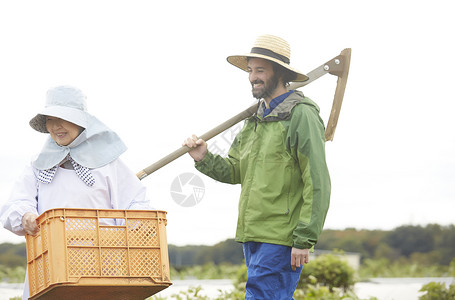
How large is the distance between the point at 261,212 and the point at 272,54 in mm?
897

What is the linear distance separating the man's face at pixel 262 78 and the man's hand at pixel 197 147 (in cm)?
52

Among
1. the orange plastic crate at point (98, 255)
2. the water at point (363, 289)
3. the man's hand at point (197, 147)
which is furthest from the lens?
the water at point (363, 289)

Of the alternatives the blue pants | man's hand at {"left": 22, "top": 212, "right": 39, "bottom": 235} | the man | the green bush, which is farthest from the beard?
the green bush

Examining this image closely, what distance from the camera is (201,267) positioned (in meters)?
11.1

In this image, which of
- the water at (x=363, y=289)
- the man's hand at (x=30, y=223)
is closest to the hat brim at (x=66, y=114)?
the man's hand at (x=30, y=223)

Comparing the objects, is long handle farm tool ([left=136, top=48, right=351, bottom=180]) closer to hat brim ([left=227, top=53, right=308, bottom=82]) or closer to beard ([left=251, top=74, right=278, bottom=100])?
hat brim ([left=227, top=53, right=308, bottom=82])

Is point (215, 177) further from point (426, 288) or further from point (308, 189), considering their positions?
point (426, 288)

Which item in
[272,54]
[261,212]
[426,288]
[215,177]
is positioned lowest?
[426,288]

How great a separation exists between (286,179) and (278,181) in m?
0.04

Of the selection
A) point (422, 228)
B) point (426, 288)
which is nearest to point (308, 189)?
point (426, 288)

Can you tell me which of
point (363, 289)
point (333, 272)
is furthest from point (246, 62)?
point (363, 289)

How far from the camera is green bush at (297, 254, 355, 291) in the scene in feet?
27.4

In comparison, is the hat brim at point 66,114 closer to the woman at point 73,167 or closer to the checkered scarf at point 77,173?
the woman at point 73,167

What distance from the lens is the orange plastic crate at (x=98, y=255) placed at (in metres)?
3.54
